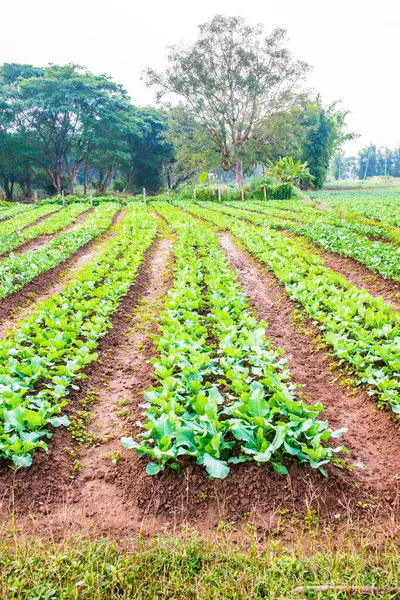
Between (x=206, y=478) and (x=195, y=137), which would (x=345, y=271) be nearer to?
(x=206, y=478)

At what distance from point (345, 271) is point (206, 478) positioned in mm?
8394

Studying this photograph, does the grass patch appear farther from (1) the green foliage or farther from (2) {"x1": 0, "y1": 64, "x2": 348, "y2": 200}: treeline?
(1) the green foliage

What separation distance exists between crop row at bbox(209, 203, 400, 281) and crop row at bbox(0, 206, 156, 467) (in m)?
5.86

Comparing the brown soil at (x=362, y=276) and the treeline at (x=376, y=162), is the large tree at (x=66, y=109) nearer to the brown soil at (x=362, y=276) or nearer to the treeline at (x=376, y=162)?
the brown soil at (x=362, y=276)

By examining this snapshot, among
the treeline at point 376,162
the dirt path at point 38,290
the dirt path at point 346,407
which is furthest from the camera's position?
the treeline at point 376,162

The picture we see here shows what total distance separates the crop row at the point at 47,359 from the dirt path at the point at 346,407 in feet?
9.08

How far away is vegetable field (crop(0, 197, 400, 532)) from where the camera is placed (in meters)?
3.26

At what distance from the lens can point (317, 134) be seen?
5019cm

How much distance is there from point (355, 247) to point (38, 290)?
865cm

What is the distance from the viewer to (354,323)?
584 cm

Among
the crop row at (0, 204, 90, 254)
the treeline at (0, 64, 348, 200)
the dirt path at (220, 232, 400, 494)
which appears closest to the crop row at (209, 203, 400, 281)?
the dirt path at (220, 232, 400, 494)

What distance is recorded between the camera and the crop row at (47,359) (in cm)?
373

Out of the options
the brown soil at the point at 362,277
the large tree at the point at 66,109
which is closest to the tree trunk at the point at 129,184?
the large tree at the point at 66,109

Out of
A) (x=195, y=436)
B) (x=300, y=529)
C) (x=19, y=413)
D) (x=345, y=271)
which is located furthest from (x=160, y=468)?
(x=345, y=271)
